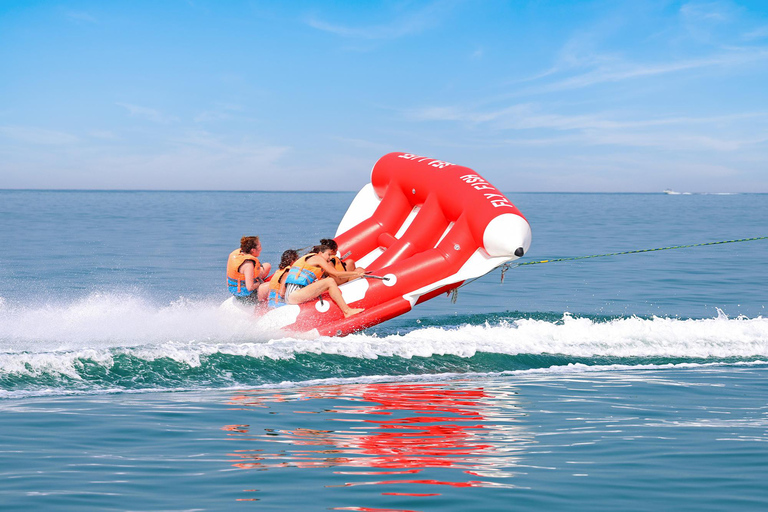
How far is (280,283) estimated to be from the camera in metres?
6.97

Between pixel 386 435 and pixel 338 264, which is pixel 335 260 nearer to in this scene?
pixel 338 264

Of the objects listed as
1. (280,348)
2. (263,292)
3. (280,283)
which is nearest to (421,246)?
(280,283)

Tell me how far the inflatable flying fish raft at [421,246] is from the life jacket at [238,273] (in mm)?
540

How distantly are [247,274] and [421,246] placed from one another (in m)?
1.62

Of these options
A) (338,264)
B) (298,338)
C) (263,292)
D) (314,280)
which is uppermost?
(338,264)

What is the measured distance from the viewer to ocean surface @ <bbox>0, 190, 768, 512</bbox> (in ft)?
10.3

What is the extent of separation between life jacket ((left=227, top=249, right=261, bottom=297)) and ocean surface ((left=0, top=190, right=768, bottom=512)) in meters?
0.28

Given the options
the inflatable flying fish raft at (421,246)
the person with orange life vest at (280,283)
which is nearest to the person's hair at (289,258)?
the person with orange life vest at (280,283)

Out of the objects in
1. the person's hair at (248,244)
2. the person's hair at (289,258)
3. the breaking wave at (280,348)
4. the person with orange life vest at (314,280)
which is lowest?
the breaking wave at (280,348)

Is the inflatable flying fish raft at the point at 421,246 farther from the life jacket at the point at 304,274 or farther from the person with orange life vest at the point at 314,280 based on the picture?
the life jacket at the point at 304,274

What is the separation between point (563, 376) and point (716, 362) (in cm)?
138

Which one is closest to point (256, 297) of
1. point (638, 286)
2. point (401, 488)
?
point (401, 488)

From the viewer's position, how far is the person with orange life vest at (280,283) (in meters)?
6.90

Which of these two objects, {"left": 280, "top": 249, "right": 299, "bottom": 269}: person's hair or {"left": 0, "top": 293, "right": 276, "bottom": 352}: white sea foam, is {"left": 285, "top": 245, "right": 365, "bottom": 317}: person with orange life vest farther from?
{"left": 0, "top": 293, "right": 276, "bottom": 352}: white sea foam
